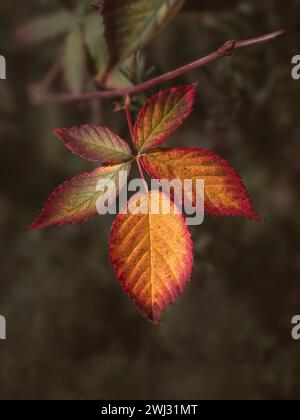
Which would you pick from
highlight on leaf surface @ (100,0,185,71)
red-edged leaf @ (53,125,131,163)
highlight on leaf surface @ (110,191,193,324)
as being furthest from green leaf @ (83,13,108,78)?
highlight on leaf surface @ (110,191,193,324)

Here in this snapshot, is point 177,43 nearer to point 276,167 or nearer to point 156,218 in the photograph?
point 276,167

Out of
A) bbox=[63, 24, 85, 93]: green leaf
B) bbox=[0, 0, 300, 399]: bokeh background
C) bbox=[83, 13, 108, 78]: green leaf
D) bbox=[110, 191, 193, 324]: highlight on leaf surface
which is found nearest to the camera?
bbox=[110, 191, 193, 324]: highlight on leaf surface

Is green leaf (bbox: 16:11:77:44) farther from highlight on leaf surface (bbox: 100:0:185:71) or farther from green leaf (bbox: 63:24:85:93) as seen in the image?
highlight on leaf surface (bbox: 100:0:185:71)

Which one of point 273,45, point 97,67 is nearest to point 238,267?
point 273,45

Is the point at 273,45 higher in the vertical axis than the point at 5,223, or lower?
higher
